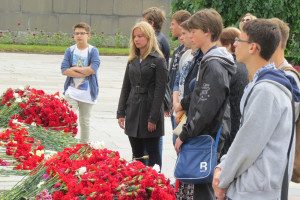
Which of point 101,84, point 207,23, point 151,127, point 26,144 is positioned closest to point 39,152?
point 26,144

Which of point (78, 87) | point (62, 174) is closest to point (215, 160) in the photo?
point (62, 174)

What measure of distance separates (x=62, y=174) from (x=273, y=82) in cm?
149

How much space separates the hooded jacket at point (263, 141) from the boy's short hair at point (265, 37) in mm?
135

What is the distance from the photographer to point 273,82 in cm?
371

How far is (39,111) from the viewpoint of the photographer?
735cm

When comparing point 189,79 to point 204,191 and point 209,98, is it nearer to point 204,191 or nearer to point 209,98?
point 209,98

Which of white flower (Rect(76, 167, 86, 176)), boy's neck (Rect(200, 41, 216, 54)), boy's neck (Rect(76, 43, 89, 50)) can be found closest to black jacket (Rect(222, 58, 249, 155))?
boy's neck (Rect(200, 41, 216, 54))

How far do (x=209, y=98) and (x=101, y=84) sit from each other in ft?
40.8

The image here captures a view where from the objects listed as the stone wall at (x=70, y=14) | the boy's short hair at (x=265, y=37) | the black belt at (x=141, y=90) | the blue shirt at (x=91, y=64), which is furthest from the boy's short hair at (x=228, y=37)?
the stone wall at (x=70, y=14)

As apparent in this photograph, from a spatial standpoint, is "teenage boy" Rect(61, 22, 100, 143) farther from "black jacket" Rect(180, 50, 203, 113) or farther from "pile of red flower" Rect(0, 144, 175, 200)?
"pile of red flower" Rect(0, 144, 175, 200)

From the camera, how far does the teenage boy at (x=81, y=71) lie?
8357 mm

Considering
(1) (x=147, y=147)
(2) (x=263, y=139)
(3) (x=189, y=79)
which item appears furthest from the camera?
(1) (x=147, y=147)

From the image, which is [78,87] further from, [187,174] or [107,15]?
[107,15]

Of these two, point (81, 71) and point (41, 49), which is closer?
point (81, 71)
